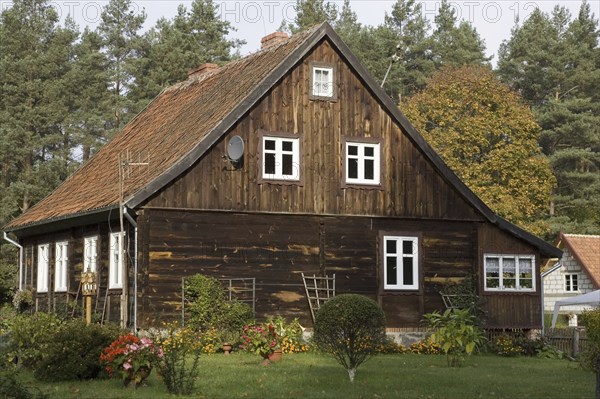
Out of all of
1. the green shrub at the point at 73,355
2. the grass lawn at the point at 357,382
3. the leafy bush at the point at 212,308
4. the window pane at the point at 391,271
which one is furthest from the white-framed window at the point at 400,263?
the green shrub at the point at 73,355

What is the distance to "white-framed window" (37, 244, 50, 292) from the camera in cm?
3828

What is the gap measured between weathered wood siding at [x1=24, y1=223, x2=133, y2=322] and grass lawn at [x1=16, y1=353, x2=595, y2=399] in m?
6.73

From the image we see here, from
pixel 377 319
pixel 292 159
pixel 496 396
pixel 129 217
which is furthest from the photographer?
pixel 292 159

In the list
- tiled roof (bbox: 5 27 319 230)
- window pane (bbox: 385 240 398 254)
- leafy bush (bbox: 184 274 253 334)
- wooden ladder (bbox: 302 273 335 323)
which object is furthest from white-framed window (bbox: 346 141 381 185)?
Answer: leafy bush (bbox: 184 274 253 334)

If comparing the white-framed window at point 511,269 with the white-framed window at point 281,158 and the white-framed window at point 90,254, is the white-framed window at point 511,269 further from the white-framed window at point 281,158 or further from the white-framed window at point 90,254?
the white-framed window at point 90,254

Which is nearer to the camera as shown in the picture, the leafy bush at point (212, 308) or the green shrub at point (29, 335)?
the green shrub at point (29, 335)

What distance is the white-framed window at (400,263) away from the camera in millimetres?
33719

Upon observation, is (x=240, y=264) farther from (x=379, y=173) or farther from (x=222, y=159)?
(x=379, y=173)

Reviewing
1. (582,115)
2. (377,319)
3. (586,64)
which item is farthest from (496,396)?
(586,64)

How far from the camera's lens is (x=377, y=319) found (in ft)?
72.0

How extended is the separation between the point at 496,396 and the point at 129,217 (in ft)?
41.4

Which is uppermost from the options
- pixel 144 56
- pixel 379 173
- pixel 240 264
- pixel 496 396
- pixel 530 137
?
pixel 144 56

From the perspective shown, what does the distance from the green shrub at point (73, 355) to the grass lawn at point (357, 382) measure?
336 mm

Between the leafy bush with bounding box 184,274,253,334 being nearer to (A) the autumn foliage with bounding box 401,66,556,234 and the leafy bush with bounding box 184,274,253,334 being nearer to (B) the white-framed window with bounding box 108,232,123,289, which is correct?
(B) the white-framed window with bounding box 108,232,123,289
